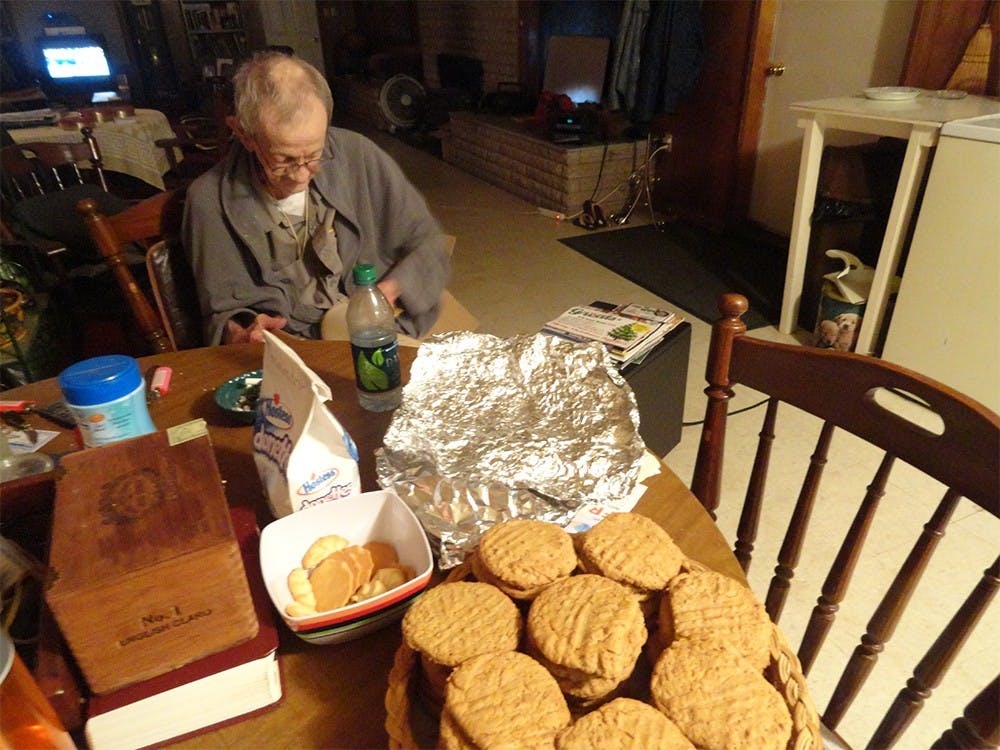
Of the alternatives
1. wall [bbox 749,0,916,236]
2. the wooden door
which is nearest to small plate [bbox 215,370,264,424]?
wall [bbox 749,0,916,236]

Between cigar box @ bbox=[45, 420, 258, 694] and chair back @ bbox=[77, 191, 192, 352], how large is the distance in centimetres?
94

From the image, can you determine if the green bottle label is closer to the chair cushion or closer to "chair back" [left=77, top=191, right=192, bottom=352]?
"chair back" [left=77, top=191, right=192, bottom=352]

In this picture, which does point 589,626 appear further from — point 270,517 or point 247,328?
point 247,328

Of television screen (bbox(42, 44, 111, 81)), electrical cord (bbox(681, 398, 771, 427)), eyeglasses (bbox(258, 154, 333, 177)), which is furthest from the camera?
television screen (bbox(42, 44, 111, 81))

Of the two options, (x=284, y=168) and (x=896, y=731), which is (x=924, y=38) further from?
(x=896, y=731)

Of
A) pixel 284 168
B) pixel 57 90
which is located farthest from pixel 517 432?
pixel 57 90

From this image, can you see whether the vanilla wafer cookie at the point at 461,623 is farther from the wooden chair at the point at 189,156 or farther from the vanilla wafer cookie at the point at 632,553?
the wooden chair at the point at 189,156

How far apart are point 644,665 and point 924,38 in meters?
2.90

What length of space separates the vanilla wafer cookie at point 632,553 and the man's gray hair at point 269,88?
108cm

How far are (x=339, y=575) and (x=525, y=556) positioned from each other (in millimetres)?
183

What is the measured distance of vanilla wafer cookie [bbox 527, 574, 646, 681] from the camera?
50 centimetres

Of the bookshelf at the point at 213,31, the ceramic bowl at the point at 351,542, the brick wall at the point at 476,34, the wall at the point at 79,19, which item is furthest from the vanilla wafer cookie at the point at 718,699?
the bookshelf at the point at 213,31

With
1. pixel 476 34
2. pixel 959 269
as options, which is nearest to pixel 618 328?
pixel 959 269

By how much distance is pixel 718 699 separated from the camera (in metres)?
0.48
